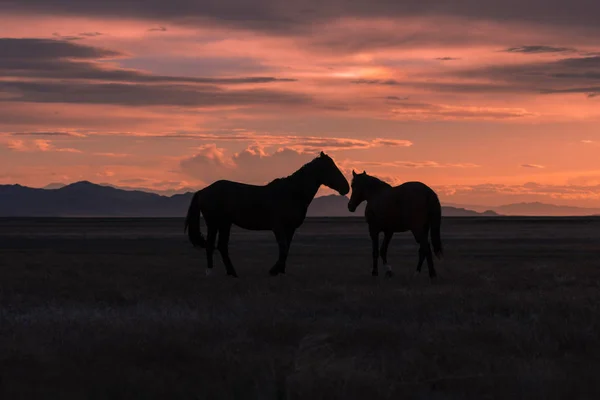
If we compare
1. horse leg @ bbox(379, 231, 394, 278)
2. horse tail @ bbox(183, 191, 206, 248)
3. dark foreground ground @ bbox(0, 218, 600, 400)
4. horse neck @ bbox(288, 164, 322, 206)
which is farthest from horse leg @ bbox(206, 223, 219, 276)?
horse leg @ bbox(379, 231, 394, 278)

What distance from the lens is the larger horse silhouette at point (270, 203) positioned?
20.9 meters

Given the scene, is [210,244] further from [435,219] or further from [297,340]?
[297,340]

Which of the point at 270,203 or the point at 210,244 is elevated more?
the point at 270,203

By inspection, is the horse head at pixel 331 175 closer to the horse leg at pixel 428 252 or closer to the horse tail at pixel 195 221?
the horse leg at pixel 428 252

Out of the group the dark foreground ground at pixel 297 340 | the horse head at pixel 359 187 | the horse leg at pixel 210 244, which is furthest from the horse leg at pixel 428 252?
the horse leg at pixel 210 244

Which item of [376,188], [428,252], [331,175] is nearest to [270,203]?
[331,175]

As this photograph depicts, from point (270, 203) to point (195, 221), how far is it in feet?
7.18

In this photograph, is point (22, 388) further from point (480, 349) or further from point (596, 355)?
point (596, 355)

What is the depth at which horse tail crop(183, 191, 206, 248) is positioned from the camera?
21625mm

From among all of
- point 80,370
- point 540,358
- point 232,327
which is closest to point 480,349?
point 540,358

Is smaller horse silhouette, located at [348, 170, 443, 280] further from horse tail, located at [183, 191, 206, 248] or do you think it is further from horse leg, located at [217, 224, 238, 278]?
horse tail, located at [183, 191, 206, 248]

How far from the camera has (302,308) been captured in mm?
14750

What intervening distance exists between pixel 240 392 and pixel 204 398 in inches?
13.4

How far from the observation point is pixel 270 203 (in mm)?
20891
